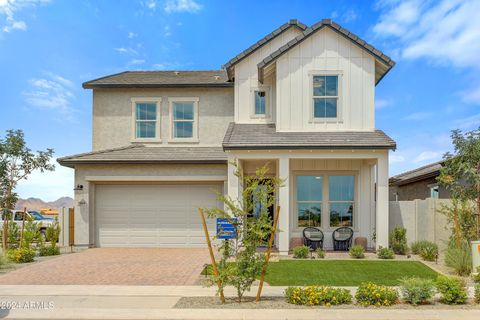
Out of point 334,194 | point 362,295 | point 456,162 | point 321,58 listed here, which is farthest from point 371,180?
point 362,295

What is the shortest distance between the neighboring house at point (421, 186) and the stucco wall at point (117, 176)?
9.64m

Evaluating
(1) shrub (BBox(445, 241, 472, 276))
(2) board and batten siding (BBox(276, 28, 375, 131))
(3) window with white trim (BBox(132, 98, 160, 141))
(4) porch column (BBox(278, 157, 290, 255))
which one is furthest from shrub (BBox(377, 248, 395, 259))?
(3) window with white trim (BBox(132, 98, 160, 141))

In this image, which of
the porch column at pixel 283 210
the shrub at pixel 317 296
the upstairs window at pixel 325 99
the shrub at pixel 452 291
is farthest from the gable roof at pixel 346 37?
the shrub at pixel 317 296

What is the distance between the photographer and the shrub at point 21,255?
13391mm

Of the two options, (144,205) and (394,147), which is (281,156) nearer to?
(394,147)

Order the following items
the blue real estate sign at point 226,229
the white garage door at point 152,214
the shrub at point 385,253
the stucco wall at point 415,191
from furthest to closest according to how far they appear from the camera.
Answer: the stucco wall at point 415,191 → the white garage door at point 152,214 → the shrub at point 385,253 → the blue real estate sign at point 226,229

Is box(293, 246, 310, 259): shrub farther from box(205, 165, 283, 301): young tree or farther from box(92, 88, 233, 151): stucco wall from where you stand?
box(92, 88, 233, 151): stucco wall

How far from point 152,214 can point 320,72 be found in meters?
8.67

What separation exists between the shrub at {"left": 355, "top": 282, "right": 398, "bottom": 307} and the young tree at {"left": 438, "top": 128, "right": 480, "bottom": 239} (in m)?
5.96

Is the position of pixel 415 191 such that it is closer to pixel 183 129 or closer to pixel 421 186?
pixel 421 186

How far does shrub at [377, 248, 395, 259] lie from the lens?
13.2 metres

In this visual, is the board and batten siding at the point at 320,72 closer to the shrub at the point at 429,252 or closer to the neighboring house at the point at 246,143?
the neighboring house at the point at 246,143

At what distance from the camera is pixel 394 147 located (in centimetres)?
1359

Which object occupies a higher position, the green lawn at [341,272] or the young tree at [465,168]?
the young tree at [465,168]
